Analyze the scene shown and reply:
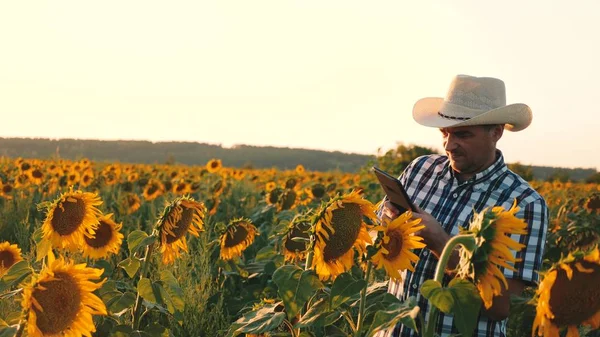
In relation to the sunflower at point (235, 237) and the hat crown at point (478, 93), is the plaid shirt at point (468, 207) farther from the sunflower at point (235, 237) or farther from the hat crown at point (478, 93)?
the sunflower at point (235, 237)

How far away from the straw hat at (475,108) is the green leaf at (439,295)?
158 centimetres

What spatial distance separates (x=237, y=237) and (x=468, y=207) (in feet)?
5.16

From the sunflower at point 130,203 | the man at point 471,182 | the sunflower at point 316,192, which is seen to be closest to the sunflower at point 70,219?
the man at point 471,182

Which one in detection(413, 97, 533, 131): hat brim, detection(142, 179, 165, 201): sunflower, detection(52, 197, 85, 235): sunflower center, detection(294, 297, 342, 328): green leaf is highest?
→ detection(413, 97, 533, 131): hat brim

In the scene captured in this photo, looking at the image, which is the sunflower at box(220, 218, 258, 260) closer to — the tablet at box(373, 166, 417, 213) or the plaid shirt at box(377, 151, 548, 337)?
the plaid shirt at box(377, 151, 548, 337)

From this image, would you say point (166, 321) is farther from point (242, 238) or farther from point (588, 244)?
point (588, 244)

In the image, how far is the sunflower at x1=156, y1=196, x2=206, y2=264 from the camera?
2.81 meters

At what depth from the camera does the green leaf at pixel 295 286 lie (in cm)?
213

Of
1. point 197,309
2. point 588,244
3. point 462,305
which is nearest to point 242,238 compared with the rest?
point 197,309

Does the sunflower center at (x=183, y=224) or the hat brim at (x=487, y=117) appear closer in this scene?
the sunflower center at (x=183, y=224)

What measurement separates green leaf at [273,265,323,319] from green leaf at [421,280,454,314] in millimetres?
604

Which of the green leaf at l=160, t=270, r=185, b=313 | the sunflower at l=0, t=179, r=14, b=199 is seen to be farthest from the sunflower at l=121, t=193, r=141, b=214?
the green leaf at l=160, t=270, r=185, b=313

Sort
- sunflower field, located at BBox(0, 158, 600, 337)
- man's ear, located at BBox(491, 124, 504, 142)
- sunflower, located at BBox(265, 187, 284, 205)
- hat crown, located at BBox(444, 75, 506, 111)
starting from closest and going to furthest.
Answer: sunflower field, located at BBox(0, 158, 600, 337) → man's ear, located at BBox(491, 124, 504, 142) → hat crown, located at BBox(444, 75, 506, 111) → sunflower, located at BBox(265, 187, 284, 205)

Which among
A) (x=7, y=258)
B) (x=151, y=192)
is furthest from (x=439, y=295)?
(x=151, y=192)
